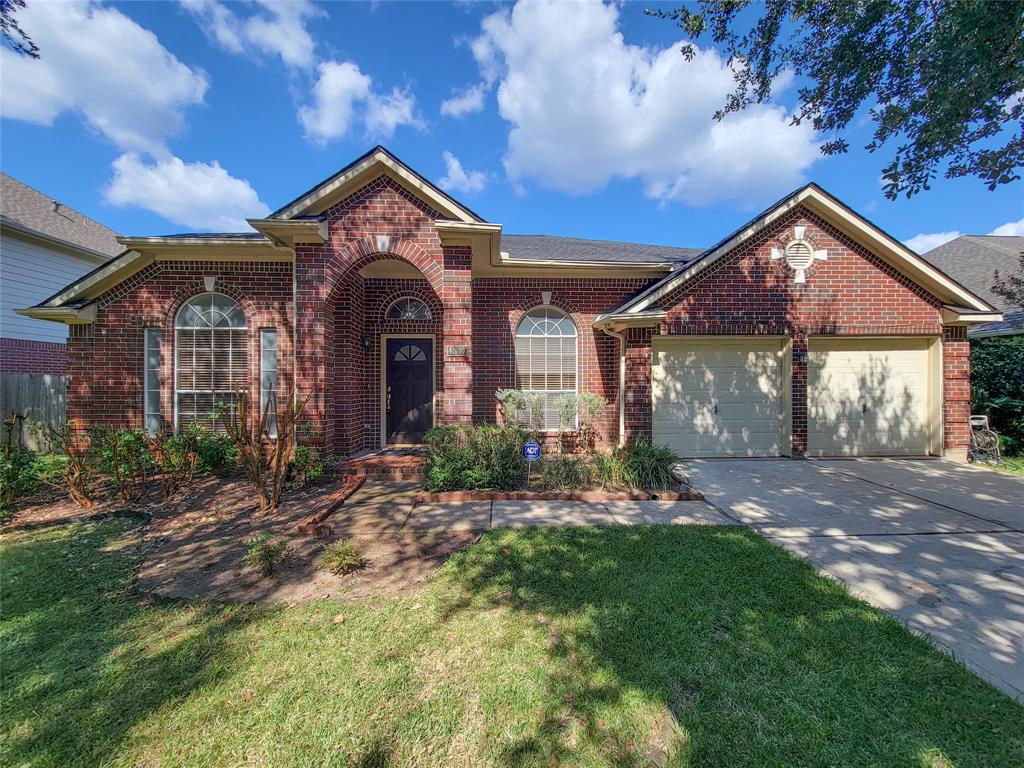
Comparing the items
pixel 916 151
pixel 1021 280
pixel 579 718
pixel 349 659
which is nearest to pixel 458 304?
pixel 349 659

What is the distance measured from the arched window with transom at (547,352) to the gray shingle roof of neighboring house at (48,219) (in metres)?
14.3

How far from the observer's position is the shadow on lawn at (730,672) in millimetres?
1963

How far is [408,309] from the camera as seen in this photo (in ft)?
29.5

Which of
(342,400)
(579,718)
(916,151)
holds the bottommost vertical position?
Result: (579,718)

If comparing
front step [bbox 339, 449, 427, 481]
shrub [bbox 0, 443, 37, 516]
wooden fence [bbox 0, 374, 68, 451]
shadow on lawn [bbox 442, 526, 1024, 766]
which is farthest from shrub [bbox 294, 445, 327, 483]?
wooden fence [bbox 0, 374, 68, 451]

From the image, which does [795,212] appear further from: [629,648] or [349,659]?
[349,659]

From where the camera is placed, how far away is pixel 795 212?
8.14m

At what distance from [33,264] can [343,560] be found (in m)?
15.9

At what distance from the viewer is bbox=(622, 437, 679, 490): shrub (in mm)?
6059

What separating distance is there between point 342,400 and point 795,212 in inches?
378

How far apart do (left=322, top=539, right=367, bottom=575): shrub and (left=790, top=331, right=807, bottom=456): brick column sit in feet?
27.0

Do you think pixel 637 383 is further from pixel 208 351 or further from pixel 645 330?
pixel 208 351

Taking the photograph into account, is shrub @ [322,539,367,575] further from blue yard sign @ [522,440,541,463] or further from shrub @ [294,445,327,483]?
shrub @ [294,445,327,483]

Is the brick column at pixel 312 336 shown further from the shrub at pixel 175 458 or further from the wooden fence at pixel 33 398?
the wooden fence at pixel 33 398
